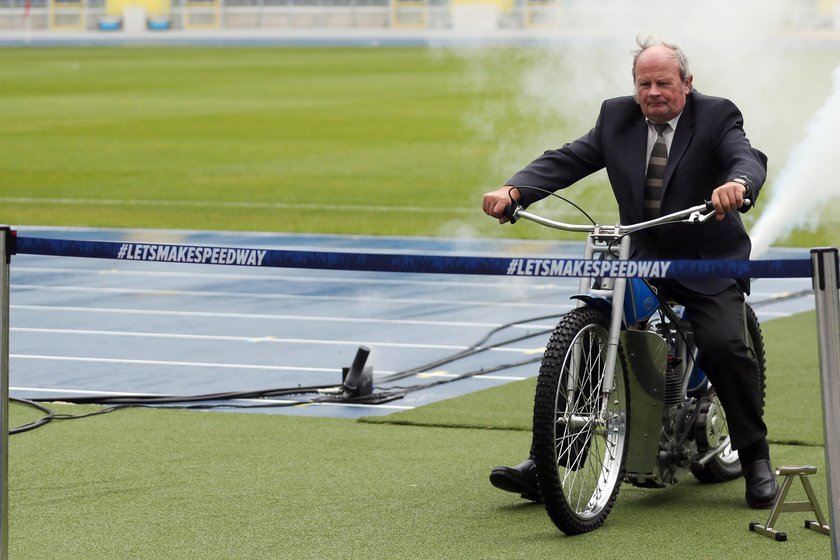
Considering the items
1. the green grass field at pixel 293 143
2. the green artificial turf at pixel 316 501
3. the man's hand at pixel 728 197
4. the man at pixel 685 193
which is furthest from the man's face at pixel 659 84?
the green grass field at pixel 293 143

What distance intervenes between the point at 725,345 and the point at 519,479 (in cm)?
89

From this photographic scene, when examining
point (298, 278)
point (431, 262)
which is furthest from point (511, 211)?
point (298, 278)

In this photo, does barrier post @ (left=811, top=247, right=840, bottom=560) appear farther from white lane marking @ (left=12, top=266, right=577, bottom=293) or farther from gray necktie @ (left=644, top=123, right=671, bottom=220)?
white lane marking @ (left=12, top=266, right=577, bottom=293)

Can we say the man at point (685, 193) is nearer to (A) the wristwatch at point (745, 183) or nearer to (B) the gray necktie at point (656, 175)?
(B) the gray necktie at point (656, 175)

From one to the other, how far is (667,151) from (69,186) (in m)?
15.4

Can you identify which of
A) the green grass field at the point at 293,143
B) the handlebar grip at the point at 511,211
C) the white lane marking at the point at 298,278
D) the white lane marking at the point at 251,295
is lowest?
the white lane marking at the point at 251,295

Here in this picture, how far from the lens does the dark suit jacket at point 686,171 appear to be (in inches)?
217

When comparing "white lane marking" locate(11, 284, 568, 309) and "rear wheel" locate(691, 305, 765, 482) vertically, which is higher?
"white lane marking" locate(11, 284, 568, 309)

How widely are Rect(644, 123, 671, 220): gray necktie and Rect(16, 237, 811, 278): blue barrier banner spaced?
1099 millimetres

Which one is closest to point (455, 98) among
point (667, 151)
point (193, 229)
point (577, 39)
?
point (577, 39)

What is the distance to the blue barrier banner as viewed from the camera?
432cm

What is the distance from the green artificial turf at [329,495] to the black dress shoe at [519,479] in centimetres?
8

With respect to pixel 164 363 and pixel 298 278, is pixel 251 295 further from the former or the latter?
pixel 164 363

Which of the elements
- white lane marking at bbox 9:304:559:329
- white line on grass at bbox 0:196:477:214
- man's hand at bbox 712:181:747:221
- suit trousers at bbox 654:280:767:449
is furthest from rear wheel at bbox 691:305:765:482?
white line on grass at bbox 0:196:477:214
